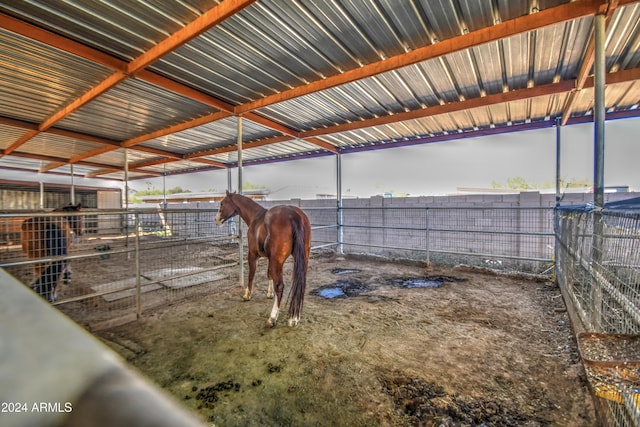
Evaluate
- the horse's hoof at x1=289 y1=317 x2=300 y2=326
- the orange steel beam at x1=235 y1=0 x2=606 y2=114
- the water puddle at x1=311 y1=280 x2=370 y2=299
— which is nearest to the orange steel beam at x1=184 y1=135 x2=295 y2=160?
the orange steel beam at x1=235 y1=0 x2=606 y2=114

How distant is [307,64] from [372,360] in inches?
125

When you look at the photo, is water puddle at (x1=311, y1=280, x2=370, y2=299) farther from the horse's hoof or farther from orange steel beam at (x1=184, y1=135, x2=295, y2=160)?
orange steel beam at (x1=184, y1=135, x2=295, y2=160)

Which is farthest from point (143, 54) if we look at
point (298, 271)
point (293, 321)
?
point (293, 321)

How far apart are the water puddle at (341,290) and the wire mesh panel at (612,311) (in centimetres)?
249

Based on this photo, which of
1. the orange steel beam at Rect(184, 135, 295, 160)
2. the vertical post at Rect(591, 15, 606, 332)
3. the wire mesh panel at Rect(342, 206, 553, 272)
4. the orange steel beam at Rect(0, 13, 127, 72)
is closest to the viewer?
the vertical post at Rect(591, 15, 606, 332)

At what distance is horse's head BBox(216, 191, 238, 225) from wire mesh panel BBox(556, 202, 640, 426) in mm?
4016

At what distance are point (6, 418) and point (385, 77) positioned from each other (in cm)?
406

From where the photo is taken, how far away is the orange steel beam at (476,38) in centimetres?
228

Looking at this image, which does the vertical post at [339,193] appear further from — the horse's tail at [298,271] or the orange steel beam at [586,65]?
the orange steel beam at [586,65]

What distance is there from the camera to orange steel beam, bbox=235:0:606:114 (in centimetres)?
228

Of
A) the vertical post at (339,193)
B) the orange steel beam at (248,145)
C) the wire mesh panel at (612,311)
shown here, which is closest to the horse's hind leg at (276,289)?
the wire mesh panel at (612,311)

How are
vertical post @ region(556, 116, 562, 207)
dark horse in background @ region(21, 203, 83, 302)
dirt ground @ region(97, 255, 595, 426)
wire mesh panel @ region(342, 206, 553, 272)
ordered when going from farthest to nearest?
wire mesh panel @ region(342, 206, 553, 272) < vertical post @ region(556, 116, 562, 207) < dark horse in background @ region(21, 203, 83, 302) < dirt ground @ region(97, 255, 595, 426)

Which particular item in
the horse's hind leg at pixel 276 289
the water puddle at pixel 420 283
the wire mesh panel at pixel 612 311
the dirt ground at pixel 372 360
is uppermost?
the wire mesh panel at pixel 612 311

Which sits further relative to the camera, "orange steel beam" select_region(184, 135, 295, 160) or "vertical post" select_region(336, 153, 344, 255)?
"vertical post" select_region(336, 153, 344, 255)
